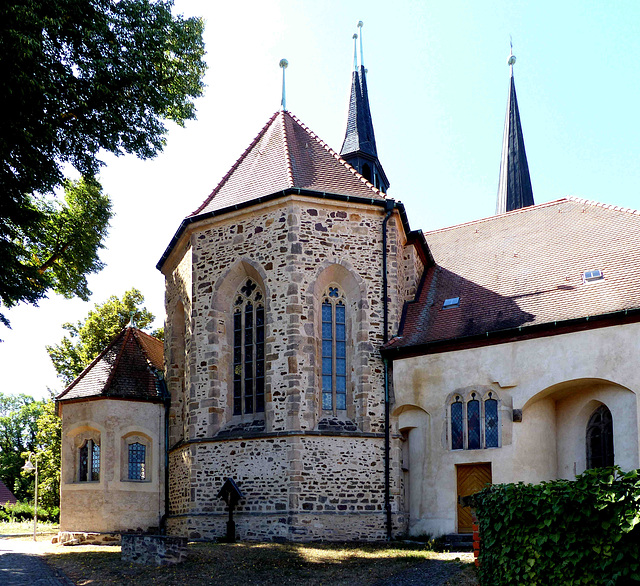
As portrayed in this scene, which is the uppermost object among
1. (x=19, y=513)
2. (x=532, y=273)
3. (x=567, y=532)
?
(x=532, y=273)

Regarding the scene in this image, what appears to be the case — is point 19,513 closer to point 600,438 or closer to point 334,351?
point 334,351

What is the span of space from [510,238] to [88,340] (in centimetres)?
1566

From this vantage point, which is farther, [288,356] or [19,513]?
[19,513]

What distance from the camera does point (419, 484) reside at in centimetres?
1817

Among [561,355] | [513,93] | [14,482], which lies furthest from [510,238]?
[14,482]

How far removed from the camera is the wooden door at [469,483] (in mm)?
17578

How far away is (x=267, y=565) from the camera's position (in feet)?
44.2

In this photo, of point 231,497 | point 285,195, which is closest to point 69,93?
point 285,195

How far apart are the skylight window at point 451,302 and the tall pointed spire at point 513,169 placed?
13.2 metres

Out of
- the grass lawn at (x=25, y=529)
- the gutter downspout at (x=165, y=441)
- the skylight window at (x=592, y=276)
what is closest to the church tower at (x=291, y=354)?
the gutter downspout at (x=165, y=441)

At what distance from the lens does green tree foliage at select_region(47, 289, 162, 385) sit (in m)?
29.1

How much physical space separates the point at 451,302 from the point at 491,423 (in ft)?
11.2

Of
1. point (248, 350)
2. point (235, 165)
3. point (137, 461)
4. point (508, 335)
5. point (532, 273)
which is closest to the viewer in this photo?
point (508, 335)

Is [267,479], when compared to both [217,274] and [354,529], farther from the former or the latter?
[217,274]
